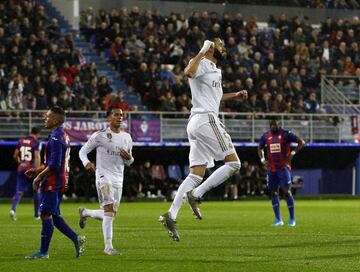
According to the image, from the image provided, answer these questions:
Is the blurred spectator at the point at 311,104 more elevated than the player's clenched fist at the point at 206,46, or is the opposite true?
the player's clenched fist at the point at 206,46

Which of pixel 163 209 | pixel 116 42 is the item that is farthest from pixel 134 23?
pixel 163 209

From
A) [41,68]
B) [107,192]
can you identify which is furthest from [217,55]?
[41,68]

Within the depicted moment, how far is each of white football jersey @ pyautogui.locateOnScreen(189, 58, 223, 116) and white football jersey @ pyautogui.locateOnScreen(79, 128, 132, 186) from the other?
1233 millimetres

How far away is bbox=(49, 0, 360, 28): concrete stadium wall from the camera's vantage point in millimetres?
46188

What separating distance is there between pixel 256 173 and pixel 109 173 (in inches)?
1114

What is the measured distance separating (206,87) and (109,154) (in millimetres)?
1824

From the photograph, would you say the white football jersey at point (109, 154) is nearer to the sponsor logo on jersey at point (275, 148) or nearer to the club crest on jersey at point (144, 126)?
the sponsor logo on jersey at point (275, 148)

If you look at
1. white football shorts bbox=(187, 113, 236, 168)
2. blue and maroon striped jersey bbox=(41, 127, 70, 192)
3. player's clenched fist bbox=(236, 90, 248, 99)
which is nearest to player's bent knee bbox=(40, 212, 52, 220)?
blue and maroon striped jersey bbox=(41, 127, 70, 192)

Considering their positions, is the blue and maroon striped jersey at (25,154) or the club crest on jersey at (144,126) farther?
the club crest on jersey at (144,126)

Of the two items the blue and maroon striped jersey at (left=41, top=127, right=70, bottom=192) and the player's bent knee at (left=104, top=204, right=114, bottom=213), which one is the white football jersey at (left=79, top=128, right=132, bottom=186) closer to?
the player's bent knee at (left=104, top=204, right=114, bottom=213)

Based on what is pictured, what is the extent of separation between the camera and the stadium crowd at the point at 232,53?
43.1m

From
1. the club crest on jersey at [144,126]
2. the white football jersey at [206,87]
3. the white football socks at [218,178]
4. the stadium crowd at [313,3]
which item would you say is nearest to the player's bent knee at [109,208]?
the white football socks at [218,178]

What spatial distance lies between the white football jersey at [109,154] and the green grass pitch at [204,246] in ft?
3.84

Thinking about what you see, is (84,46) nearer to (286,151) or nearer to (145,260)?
(286,151)
